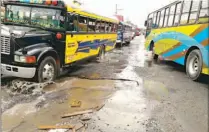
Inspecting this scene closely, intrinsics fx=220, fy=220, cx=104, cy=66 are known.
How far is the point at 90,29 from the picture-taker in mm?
9414

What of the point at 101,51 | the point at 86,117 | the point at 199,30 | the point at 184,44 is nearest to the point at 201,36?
the point at 199,30

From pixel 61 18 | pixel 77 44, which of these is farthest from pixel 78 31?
pixel 61 18

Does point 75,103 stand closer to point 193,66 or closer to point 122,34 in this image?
point 193,66

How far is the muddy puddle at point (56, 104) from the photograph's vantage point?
3.99 meters

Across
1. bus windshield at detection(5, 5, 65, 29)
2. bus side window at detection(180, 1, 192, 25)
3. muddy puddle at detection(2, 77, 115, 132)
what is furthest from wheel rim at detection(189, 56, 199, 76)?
bus windshield at detection(5, 5, 65, 29)

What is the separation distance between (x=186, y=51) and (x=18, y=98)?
6.07m

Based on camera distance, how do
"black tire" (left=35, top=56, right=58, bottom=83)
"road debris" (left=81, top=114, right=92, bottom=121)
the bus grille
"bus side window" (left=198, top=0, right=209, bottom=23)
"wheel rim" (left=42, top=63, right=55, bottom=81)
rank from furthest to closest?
"bus side window" (left=198, top=0, right=209, bottom=23)
"wheel rim" (left=42, top=63, right=55, bottom=81)
"black tire" (left=35, top=56, right=58, bottom=83)
the bus grille
"road debris" (left=81, top=114, right=92, bottom=121)

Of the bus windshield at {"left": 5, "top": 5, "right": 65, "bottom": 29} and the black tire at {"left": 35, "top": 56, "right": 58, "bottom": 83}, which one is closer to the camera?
the black tire at {"left": 35, "top": 56, "right": 58, "bottom": 83}

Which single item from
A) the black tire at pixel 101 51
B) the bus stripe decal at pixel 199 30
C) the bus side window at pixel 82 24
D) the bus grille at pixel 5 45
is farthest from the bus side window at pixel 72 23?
the bus stripe decal at pixel 199 30

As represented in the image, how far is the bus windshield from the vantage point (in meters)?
6.70

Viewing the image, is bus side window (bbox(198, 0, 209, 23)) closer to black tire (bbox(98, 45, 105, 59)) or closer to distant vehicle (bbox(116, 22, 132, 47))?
black tire (bbox(98, 45, 105, 59))

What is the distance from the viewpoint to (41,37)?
6.25 m

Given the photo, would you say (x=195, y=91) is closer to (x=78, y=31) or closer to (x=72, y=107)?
(x=72, y=107)

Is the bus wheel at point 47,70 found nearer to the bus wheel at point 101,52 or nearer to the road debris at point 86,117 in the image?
the road debris at point 86,117
